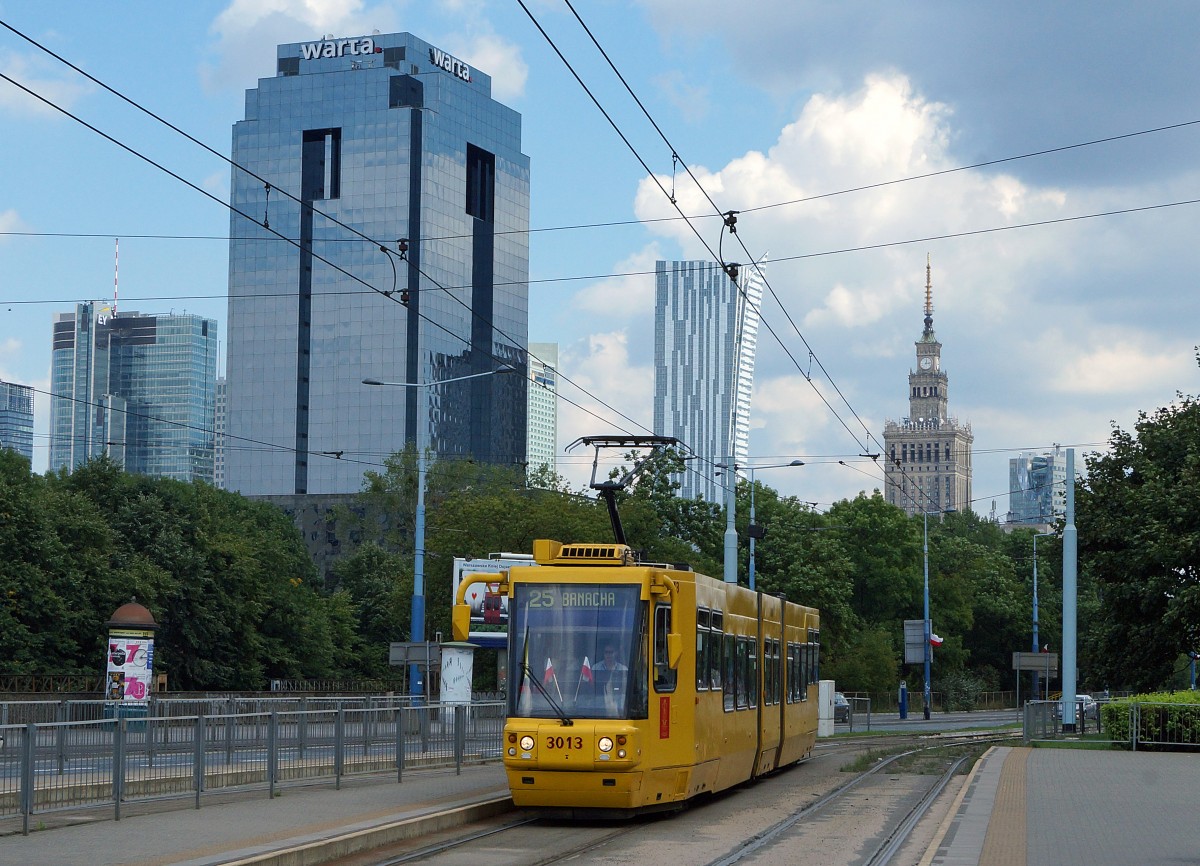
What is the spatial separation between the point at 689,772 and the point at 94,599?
1712 inches

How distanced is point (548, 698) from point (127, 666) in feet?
58.4

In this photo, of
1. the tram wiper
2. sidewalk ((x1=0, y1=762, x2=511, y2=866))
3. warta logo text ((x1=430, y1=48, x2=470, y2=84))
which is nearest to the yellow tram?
the tram wiper

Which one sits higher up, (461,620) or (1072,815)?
(461,620)

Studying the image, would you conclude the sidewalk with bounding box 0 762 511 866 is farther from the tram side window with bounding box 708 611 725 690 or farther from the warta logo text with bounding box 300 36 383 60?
the warta logo text with bounding box 300 36 383 60

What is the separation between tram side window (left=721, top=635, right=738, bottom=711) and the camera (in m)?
20.0

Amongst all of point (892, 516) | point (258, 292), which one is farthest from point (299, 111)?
point (892, 516)

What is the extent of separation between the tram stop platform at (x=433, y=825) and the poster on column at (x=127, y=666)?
11368mm

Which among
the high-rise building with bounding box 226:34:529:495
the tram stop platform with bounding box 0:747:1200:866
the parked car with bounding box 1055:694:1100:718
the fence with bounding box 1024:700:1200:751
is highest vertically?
the high-rise building with bounding box 226:34:529:495

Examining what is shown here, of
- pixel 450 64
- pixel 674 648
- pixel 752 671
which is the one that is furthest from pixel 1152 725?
pixel 450 64

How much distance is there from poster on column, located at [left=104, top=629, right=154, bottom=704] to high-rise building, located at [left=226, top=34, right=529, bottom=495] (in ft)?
397

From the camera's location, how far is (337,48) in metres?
170

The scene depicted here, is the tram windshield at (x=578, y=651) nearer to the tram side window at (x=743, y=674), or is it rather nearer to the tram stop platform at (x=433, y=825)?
the tram stop platform at (x=433, y=825)

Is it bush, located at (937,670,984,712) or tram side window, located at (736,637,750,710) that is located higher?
tram side window, located at (736,637,750,710)

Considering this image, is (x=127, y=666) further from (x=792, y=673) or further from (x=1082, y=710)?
(x=1082, y=710)
